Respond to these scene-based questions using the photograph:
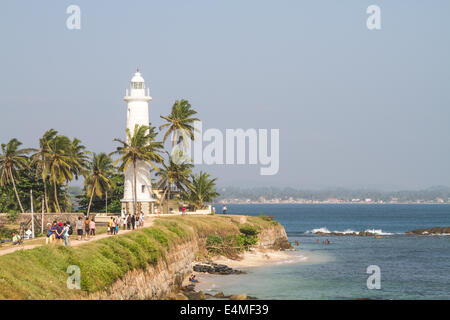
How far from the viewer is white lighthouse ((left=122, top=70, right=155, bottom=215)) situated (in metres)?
62.0

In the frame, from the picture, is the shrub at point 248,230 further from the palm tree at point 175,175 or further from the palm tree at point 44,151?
the palm tree at point 44,151

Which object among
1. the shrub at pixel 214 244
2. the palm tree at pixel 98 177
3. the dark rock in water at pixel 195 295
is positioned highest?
the palm tree at pixel 98 177

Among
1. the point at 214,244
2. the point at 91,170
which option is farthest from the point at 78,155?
the point at 214,244

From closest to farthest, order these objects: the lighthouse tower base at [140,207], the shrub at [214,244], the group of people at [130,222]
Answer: the group of people at [130,222]
the shrub at [214,244]
the lighthouse tower base at [140,207]

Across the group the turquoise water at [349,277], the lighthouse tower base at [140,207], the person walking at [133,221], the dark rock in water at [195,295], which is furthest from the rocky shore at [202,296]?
the lighthouse tower base at [140,207]

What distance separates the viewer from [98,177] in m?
72.9

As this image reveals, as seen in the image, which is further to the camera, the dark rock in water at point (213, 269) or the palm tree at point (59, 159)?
the palm tree at point (59, 159)

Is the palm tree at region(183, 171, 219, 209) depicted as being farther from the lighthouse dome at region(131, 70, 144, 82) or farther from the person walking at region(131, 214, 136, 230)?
the person walking at region(131, 214, 136, 230)

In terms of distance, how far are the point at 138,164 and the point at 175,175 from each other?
6.52 meters

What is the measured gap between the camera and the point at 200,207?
73.2 metres

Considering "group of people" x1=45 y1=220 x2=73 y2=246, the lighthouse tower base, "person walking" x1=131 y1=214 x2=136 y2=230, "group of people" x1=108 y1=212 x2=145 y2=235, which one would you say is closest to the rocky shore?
"person walking" x1=131 y1=214 x2=136 y2=230

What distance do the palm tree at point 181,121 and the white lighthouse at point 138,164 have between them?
8385 millimetres

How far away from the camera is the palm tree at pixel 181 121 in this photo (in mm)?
70750
